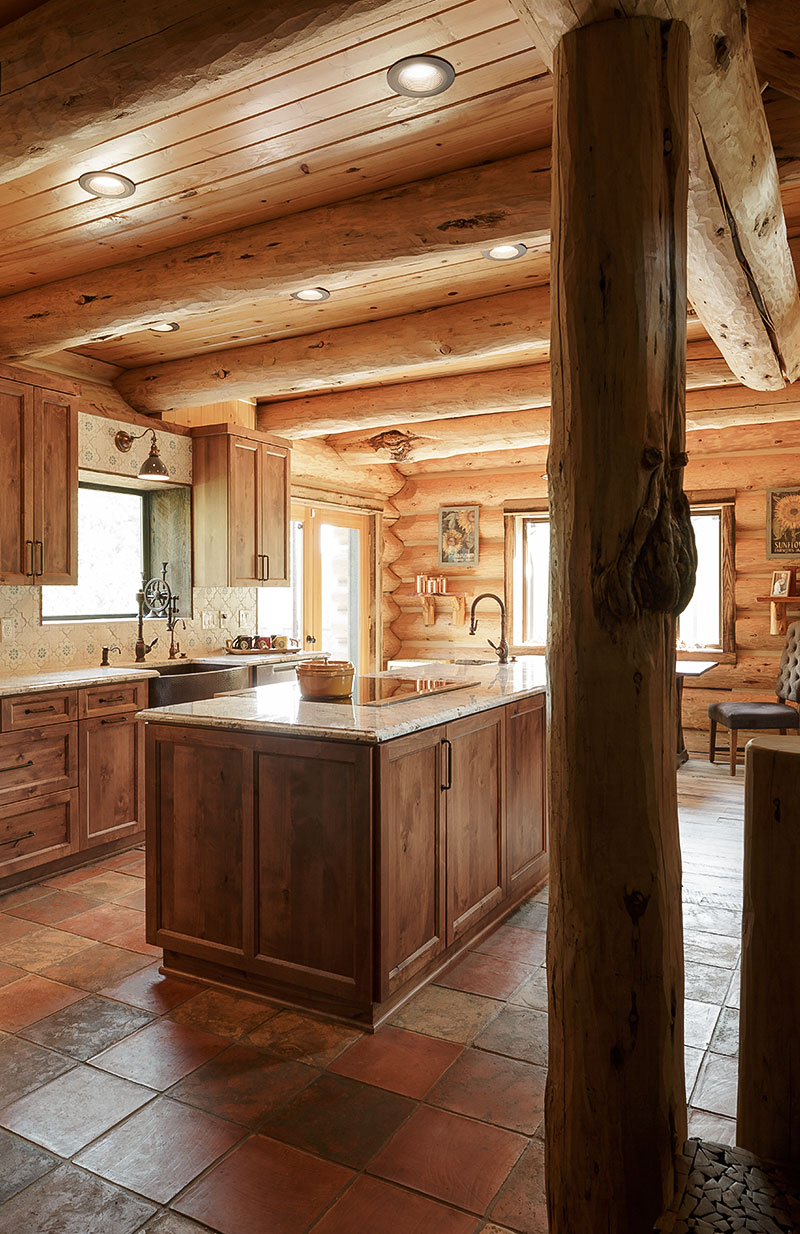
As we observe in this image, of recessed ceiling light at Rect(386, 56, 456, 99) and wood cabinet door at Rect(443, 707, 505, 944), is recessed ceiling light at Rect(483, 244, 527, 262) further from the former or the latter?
wood cabinet door at Rect(443, 707, 505, 944)

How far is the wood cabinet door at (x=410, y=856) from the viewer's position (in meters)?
2.64

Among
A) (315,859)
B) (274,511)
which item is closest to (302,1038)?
(315,859)

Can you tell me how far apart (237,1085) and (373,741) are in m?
1.04

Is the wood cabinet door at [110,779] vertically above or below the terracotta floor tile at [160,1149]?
above

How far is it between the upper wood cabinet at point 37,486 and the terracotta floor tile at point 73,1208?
3.06 metres

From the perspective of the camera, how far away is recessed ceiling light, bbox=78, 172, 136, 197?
3.10 m

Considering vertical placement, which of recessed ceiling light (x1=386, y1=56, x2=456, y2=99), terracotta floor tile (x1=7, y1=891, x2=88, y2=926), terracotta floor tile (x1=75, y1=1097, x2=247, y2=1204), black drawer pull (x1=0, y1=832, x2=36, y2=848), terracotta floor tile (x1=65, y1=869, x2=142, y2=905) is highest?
recessed ceiling light (x1=386, y1=56, x2=456, y2=99)

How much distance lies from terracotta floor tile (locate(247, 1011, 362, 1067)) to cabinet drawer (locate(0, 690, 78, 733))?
2.05m

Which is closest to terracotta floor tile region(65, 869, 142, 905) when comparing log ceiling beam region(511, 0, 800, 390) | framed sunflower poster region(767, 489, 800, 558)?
log ceiling beam region(511, 0, 800, 390)

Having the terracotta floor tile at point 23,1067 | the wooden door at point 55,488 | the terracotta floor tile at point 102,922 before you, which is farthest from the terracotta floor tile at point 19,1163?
the wooden door at point 55,488

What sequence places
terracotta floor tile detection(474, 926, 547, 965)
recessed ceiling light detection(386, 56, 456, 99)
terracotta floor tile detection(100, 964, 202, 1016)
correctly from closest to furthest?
recessed ceiling light detection(386, 56, 456, 99) < terracotta floor tile detection(100, 964, 202, 1016) < terracotta floor tile detection(474, 926, 547, 965)

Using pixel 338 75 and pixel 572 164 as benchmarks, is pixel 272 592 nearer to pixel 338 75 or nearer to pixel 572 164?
pixel 338 75

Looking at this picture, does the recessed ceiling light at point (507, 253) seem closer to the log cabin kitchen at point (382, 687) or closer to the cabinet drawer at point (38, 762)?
the log cabin kitchen at point (382, 687)

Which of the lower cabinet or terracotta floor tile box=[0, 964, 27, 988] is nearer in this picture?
the lower cabinet
